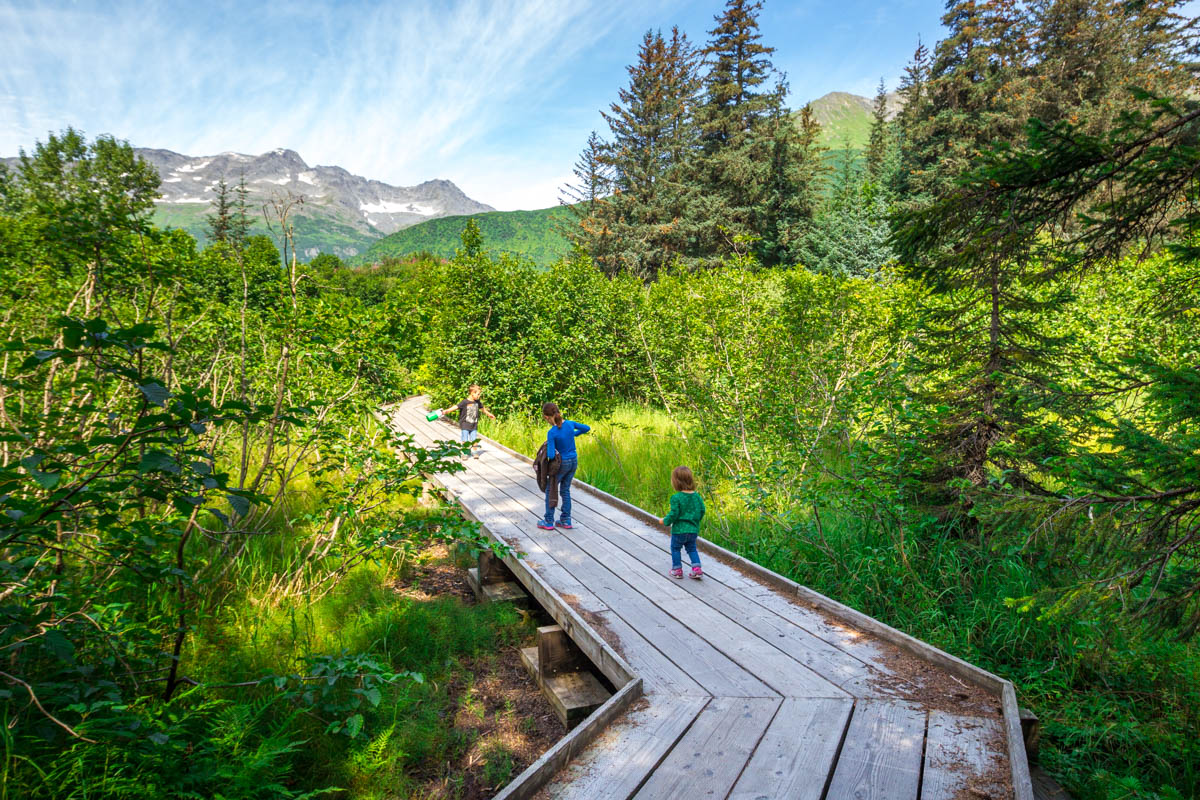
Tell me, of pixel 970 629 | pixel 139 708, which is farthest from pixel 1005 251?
pixel 139 708

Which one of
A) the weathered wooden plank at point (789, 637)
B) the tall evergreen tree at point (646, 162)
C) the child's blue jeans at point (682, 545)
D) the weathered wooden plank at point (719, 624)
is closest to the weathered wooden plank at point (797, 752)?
the weathered wooden plank at point (719, 624)

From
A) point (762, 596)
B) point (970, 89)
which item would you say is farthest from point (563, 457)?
point (970, 89)

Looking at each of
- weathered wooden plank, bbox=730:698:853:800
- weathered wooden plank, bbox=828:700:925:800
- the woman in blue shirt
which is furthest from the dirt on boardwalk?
weathered wooden plank, bbox=828:700:925:800

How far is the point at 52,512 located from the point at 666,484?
7.13m

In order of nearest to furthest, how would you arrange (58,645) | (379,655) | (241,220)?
(58,645)
(379,655)
(241,220)

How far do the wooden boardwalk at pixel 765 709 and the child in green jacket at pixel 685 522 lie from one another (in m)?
0.17

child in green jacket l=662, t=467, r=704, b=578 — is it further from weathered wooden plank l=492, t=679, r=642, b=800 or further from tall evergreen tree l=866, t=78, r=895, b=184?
tall evergreen tree l=866, t=78, r=895, b=184

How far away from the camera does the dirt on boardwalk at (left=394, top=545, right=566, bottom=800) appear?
3.53 meters

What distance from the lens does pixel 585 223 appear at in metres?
31.3

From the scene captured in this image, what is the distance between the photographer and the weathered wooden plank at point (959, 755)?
7.70ft

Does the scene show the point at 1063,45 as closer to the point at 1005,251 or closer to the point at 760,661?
the point at 1005,251

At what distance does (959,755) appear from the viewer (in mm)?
2562

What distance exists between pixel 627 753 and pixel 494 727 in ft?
6.21

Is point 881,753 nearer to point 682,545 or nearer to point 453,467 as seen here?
point 682,545
